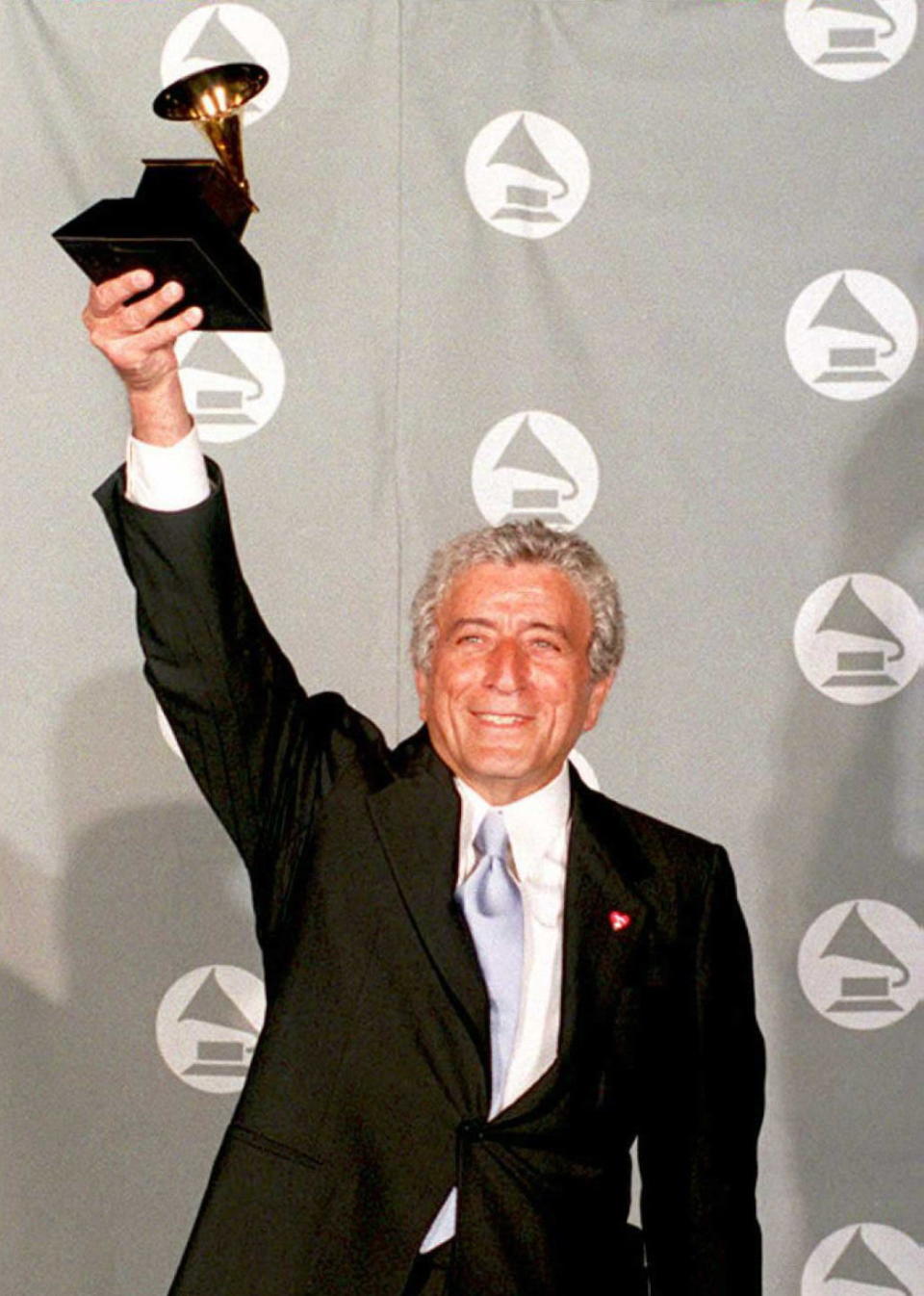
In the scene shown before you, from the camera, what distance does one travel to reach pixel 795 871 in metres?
3.37

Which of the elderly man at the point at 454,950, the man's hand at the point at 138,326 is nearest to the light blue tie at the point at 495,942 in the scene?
the elderly man at the point at 454,950

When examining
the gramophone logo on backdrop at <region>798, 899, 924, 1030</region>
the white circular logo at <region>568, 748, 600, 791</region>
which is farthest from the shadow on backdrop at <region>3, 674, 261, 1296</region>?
the gramophone logo on backdrop at <region>798, 899, 924, 1030</region>

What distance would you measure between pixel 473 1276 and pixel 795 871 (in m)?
1.46

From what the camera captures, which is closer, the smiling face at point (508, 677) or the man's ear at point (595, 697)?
the smiling face at point (508, 677)

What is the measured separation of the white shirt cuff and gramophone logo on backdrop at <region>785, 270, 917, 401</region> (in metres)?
1.60

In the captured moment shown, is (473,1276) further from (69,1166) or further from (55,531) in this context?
(55,531)

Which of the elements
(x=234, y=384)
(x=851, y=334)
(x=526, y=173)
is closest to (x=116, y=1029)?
(x=234, y=384)

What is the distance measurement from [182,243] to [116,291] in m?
0.10

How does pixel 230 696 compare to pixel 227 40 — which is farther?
pixel 227 40

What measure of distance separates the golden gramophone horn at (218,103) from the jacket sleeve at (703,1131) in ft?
3.27

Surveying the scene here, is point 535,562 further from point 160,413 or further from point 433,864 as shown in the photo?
point 160,413

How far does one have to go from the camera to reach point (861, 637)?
3.36m

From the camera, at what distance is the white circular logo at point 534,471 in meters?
3.37

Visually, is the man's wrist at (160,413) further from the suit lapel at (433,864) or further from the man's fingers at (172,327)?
the suit lapel at (433,864)
